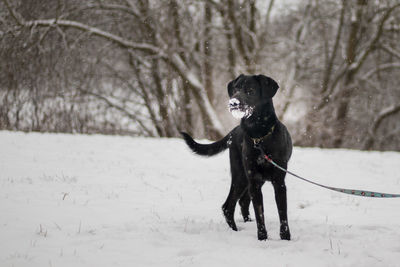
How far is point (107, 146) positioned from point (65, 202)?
5128 mm

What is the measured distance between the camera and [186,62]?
→ 14.0 meters

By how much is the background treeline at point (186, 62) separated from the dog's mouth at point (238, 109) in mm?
9969

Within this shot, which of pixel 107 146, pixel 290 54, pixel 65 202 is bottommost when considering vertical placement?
pixel 107 146

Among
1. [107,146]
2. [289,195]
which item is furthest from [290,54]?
[289,195]

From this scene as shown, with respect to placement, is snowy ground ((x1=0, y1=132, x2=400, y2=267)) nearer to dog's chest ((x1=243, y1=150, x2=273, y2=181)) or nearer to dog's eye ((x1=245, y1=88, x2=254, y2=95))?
dog's chest ((x1=243, y1=150, x2=273, y2=181))

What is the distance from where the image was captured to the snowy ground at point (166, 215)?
2807 millimetres

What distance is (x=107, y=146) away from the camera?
9.31 metres

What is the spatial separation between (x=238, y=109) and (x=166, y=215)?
1737 mm

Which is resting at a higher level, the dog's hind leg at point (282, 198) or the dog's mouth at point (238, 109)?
the dog's mouth at point (238, 109)

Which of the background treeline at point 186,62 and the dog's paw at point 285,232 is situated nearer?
the dog's paw at point 285,232

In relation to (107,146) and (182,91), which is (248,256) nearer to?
(107,146)

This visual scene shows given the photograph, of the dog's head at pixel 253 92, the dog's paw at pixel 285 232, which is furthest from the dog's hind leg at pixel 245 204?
the dog's head at pixel 253 92

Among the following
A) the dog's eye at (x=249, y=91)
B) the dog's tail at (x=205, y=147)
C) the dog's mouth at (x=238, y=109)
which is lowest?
the dog's tail at (x=205, y=147)

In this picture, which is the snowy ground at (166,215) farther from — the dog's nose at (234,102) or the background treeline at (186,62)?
the background treeline at (186,62)
